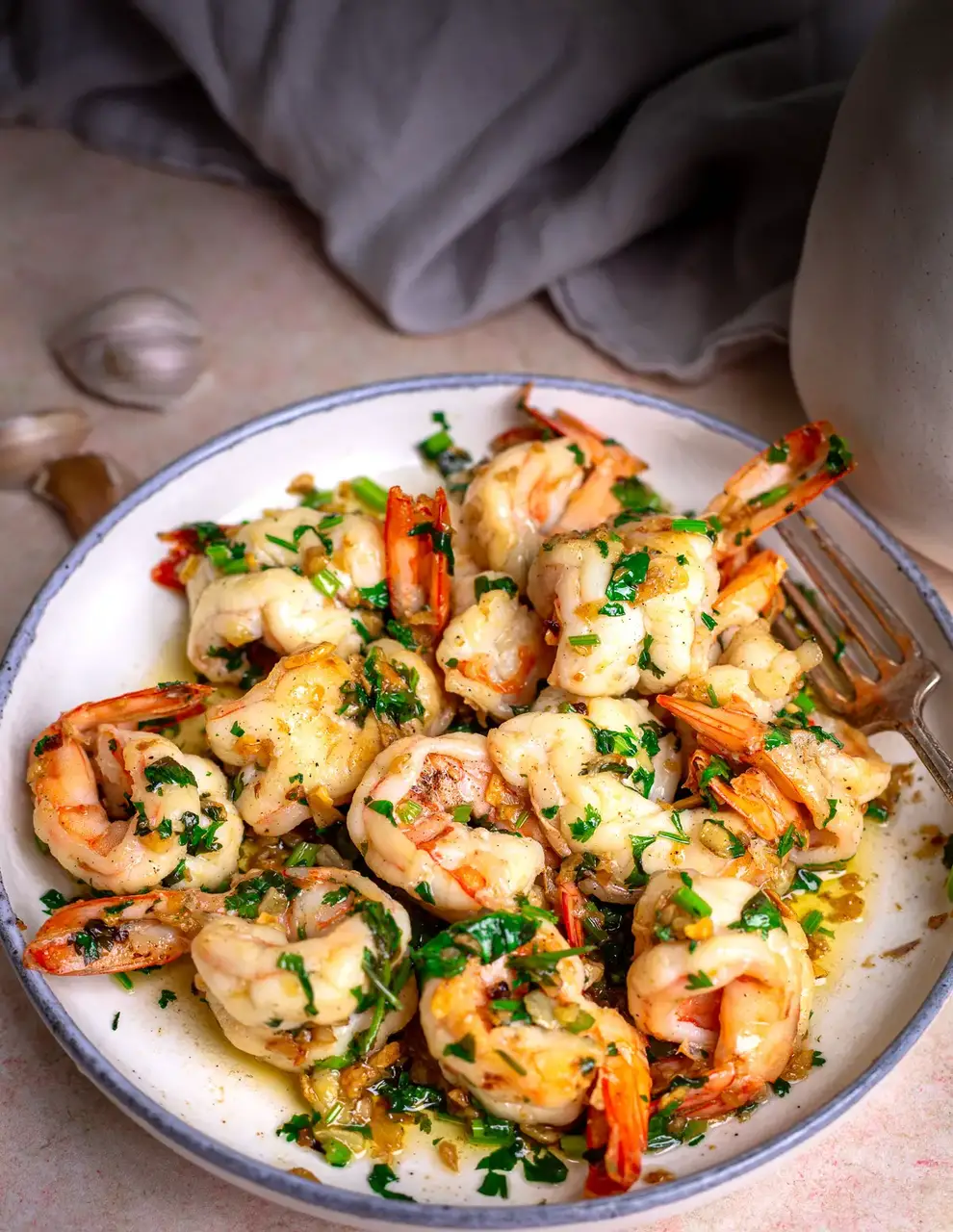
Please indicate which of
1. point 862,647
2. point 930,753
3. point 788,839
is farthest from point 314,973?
point 862,647

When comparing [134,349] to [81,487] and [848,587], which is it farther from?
[848,587]

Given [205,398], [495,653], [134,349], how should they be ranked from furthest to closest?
[205,398] → [134,349] → [495,653]

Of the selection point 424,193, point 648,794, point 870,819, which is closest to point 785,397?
point 424,193

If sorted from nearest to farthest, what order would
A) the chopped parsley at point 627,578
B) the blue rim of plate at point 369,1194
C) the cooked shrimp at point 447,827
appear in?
the blue rim of plate at point 369,1194 < the cooked shrimp at point 447,827 < the chopped parsley at point 627,578

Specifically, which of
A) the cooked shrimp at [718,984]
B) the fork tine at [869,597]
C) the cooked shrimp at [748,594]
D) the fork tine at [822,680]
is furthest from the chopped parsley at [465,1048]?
the fork tine at [869,597]

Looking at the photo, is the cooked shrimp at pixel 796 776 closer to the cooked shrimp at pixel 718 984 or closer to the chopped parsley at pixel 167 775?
the cooked shrimp at pixel 718 984

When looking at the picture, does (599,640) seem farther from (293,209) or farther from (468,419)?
(293,209)

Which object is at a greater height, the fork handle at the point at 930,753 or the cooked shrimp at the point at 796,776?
the fork handle at the point at 930,753
